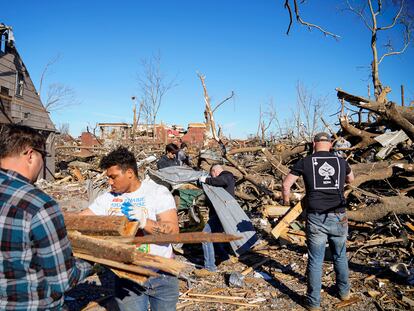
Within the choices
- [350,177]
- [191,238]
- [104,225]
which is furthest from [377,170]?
[104,225]

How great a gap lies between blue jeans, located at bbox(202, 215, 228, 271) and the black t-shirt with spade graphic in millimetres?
2016

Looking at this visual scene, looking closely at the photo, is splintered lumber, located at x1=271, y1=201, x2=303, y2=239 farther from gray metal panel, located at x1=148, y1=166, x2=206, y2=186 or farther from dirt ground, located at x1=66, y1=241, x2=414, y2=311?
gray metal panel, located at x1=148, y1=166, x2=206, y2=186

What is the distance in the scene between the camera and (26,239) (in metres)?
1.56

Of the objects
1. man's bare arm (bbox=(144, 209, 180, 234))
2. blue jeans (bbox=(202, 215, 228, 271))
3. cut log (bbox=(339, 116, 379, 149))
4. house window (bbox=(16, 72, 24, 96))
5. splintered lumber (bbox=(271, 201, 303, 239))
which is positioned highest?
house window (bbox=(16, 72, 24, 96))

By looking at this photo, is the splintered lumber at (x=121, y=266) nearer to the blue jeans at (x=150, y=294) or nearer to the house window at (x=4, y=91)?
the blue jeans at (x=150, y=294)

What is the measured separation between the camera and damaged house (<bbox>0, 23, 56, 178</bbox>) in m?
14.9

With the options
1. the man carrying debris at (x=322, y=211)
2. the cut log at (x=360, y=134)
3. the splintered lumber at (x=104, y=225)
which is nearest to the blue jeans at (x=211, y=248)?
the man carrying debris at (x=322, y=211)

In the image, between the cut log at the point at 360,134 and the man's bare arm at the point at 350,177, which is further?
the cut log at the point at 360,134

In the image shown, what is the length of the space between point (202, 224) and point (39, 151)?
18.0ft

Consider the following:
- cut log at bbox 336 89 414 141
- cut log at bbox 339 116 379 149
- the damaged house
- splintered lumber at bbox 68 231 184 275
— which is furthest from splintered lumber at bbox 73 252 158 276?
the damaged house

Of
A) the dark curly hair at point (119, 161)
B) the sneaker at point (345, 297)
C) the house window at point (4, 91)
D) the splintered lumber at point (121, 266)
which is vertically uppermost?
the house window at point (4, 91)

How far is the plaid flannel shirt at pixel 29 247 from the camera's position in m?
1.54

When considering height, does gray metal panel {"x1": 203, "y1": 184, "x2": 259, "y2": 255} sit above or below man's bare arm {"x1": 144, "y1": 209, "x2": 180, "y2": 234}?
below

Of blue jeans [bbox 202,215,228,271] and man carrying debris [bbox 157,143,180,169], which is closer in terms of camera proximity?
blue jeans [bbox 202,215,228,271]
